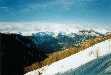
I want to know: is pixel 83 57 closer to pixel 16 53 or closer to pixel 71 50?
pixel 71 50

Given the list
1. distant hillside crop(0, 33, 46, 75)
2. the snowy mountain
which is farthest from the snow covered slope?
distant hillside crop(0, 33, 46, 75)

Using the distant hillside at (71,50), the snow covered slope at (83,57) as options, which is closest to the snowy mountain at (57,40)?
the distant hillside at (71,50)

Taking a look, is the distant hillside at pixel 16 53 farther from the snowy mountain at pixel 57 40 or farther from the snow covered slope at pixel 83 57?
the snow covered slope at pixel 83 57

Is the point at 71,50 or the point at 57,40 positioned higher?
the point at 57,40

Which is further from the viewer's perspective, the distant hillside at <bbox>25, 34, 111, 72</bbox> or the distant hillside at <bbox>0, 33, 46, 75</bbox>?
the distant hillside at <bbox>0, 33, 46, 75</bbox>

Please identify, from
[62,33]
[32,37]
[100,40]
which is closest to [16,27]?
[32,37]

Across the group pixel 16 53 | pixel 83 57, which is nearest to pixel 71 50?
pixel 83 57

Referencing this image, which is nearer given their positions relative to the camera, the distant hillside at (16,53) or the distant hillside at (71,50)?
the distant hillside at (71,50)

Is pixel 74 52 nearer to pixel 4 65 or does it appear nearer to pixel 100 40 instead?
pixel 100 40

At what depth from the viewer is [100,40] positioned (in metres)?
7.22

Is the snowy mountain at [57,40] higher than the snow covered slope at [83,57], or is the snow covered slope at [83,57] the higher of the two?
the snowy mountain at [57,40]

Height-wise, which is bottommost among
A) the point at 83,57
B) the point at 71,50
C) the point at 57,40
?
the point at 83,57

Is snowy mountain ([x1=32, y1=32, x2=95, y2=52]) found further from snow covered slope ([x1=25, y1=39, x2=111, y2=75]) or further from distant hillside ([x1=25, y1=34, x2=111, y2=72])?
snow covered slope ([x1=25, y1=39, x2=111, y2=75])

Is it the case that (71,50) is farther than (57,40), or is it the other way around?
(57,40)
